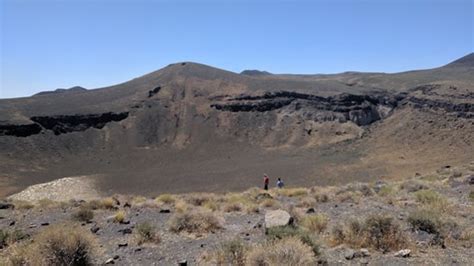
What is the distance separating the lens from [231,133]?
76125 mm

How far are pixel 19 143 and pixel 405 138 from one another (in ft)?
178

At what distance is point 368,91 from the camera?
87375mm

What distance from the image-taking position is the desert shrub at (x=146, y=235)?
40.0 feet

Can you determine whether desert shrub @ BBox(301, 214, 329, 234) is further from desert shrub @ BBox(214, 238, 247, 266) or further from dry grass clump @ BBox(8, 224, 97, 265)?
dry grass clump @ BBox(8, 224, 97, 265)

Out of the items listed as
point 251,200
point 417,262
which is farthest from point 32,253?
point 251,200

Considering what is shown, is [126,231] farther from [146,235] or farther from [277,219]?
[277,219]

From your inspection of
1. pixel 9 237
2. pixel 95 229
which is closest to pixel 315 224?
pixel 95 229

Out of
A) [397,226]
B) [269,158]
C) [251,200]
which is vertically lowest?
[269,158]

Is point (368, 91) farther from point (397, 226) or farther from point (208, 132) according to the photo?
point (397, 226)

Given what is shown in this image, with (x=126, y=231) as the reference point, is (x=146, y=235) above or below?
above

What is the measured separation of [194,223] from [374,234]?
5.38 metres

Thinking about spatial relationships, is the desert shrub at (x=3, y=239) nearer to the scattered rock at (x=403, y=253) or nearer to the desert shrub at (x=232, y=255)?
the desert shrub at (x=232, y=255)

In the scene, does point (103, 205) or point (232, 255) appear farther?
point (103, 205)

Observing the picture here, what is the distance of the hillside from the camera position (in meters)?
54.4
